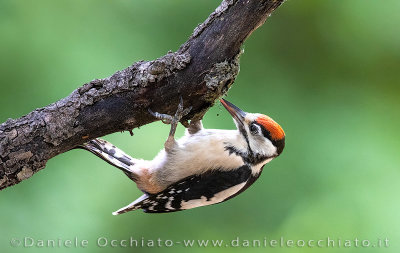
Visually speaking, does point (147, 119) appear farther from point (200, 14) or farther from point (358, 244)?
point (358, 244)

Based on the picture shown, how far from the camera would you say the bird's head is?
6.97ft

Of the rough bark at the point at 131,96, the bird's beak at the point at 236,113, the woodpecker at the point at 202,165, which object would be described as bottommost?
the rough bark at the point at 131,96

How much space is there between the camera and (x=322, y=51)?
10.3ft

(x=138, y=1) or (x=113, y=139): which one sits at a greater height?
(x=138, y=1)

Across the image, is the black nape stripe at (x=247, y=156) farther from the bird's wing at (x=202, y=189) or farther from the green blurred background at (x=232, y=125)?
the green blurred background at (x=232, y=125)

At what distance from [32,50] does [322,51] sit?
1696 millimetres

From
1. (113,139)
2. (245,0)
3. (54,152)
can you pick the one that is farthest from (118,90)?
(113,139)

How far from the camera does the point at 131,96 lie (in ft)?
5.28

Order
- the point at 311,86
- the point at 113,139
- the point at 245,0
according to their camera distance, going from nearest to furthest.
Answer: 1. the point at 245,0
2. the point at 113,139
3. the point at 311,86

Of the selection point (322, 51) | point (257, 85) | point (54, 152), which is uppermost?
point (322, 51)

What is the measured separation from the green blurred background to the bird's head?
373mm

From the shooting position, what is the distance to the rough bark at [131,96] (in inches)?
61.2

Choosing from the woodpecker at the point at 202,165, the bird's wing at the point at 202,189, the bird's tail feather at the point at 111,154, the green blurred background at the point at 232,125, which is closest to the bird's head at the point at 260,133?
the woodpecker at the point at 202,165

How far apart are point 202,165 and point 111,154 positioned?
Answer: 402 millimetres
